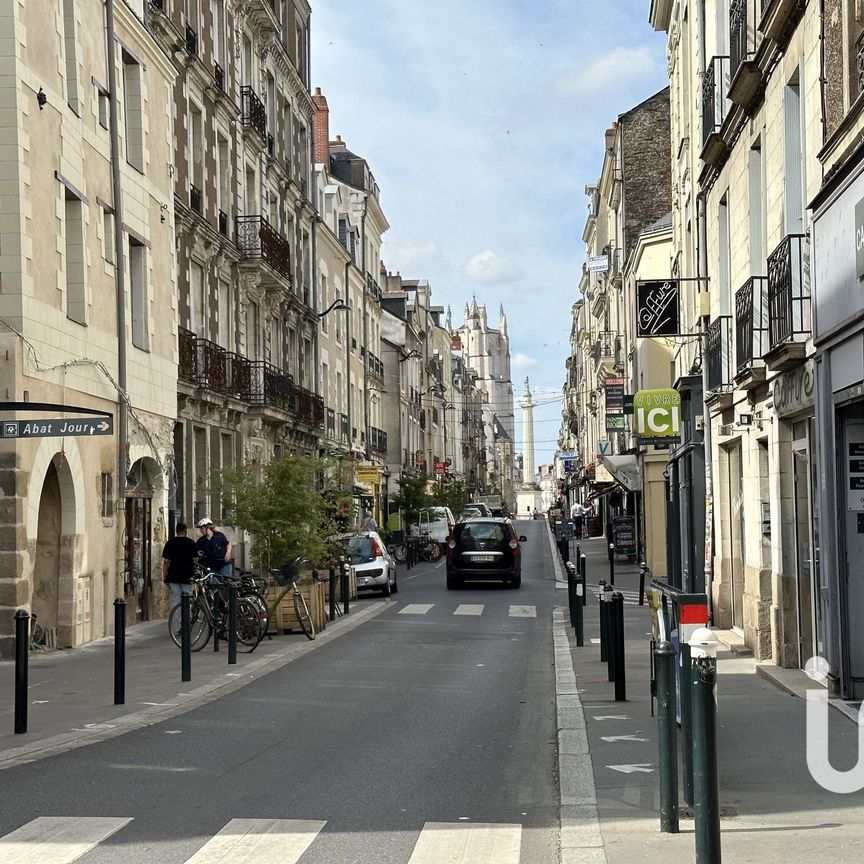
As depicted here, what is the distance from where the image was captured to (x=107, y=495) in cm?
2064

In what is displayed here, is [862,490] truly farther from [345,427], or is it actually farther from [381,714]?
[345,427]

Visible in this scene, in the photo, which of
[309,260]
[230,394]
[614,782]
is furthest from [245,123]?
[614,782]

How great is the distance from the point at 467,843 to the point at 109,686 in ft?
26.3

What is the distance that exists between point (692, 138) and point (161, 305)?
31.5ft

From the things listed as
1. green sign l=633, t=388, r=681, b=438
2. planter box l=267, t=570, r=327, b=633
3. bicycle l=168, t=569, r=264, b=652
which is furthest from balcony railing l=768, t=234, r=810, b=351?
green sign l=633, t=388, r=681, b=438

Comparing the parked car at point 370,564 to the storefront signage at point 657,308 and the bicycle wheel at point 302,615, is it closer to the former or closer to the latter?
the storefront signage at point 657,308

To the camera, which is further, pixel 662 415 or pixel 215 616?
pixel 662 415

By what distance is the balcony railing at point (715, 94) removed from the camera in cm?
1836

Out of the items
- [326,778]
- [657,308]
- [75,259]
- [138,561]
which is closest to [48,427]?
[326,778]

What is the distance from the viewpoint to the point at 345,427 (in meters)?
53.8

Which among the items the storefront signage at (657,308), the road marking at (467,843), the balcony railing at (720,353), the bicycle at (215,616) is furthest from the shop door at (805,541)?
the storefront signage at (657,308)

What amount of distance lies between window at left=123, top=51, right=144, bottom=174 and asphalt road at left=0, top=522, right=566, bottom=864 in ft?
35.8

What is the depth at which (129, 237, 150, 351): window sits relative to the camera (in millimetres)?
22938

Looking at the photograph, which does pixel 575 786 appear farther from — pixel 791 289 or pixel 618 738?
pixel 791 289
